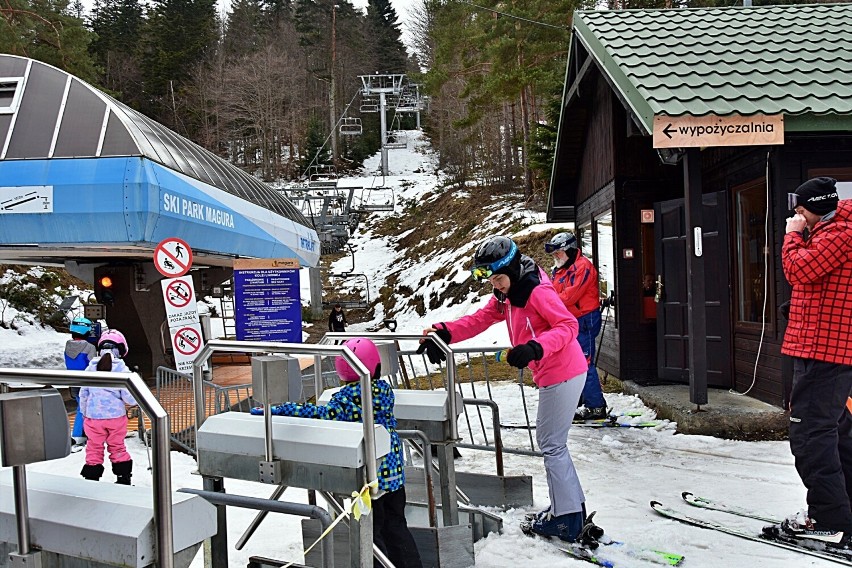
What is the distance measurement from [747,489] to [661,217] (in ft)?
15.9

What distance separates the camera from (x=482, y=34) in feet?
93.5

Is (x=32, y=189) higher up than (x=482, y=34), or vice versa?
(x=482, y=34)

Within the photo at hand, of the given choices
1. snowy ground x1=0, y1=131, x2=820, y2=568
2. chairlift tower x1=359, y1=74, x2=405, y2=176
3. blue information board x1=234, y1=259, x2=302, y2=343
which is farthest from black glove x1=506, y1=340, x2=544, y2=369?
chairlift tower x1=359, y1=74, x2=405, y2=176

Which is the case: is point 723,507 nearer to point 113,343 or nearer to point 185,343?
point 113,343

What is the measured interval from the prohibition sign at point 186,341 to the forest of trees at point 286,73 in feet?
85.0

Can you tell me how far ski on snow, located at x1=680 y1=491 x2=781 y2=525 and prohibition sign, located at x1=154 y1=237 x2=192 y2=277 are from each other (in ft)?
20.0

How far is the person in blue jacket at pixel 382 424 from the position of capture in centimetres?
342

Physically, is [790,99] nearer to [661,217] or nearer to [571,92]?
[661,217]

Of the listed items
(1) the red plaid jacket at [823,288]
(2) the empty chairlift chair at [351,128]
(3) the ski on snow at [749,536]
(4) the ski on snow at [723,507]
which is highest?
(2) the empty chairlift chair at [351,128]

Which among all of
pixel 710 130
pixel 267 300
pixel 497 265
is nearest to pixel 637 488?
pixel 497 265

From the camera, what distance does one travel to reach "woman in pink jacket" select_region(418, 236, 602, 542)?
4.10m

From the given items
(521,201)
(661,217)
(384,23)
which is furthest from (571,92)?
(384,23)

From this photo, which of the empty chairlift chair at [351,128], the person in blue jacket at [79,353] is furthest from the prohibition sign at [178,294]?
the empty chairlift chair at [351,128]

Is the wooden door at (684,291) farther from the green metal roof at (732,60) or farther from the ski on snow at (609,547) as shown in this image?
the ski on snow at (609,547)
